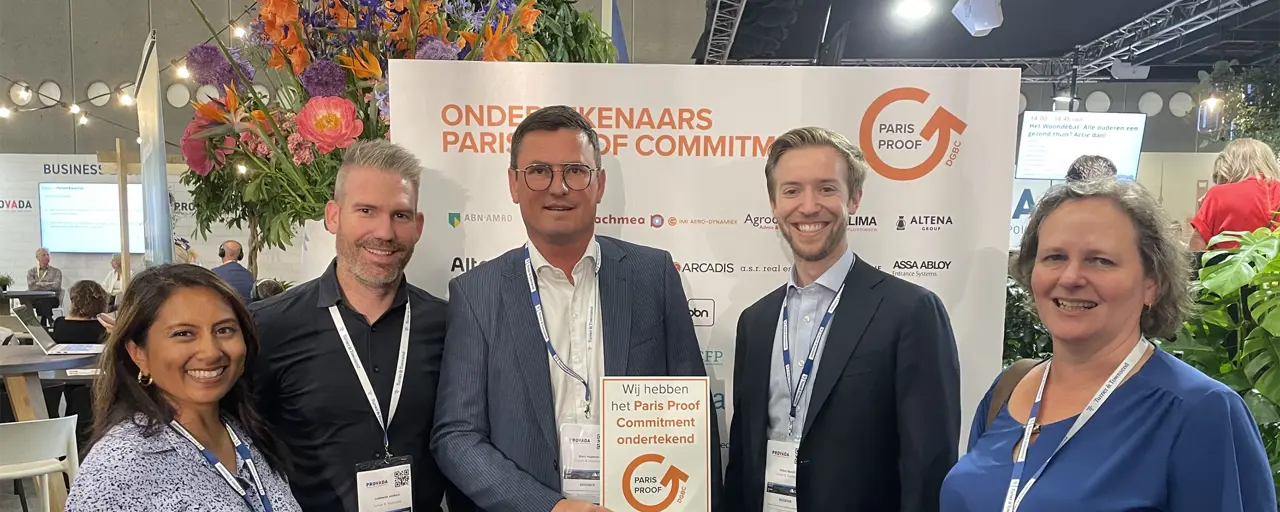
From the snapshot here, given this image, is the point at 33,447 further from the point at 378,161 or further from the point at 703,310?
the point at 703,310

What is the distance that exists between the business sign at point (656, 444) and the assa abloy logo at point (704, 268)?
0.74 meters

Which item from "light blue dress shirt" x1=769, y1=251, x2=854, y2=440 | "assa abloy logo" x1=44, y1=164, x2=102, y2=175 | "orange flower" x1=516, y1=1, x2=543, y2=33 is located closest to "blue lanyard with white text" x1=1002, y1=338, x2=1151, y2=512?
"light blue dress shirt" x1=769, y1=251, x2=854, y2=440

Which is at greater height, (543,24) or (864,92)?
(543,24)

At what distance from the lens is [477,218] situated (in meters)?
2.46

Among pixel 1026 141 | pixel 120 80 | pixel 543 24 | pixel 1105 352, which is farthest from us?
pixel 120 80

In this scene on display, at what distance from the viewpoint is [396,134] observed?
2393mm

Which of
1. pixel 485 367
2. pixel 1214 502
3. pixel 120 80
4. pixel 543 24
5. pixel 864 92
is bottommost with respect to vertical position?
pixel 1214 502

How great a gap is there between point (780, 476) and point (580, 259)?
30.8 inches

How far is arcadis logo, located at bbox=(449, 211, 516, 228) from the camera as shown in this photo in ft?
8.04

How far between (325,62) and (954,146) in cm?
202

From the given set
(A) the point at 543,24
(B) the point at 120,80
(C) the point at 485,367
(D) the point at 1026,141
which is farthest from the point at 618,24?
(B) the point at 120,80

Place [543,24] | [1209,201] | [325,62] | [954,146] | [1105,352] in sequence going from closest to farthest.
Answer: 1. [1105,352]
2. [325,62]
3. [954,146]
4. [543,24]
5. [1209,201]

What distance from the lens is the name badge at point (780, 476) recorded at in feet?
6.48

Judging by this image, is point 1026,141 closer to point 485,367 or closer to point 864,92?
point 864,92
